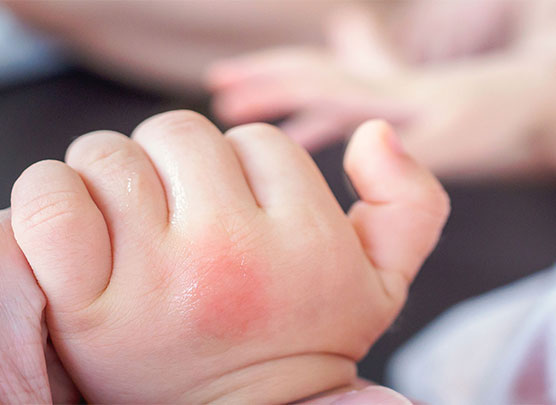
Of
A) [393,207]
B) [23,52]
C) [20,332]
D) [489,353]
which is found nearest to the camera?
[20,332]

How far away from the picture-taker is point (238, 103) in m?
0.90

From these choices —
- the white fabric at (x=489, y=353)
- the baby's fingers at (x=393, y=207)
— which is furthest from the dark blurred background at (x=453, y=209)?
the baby's fingers at (x=393, y=207)

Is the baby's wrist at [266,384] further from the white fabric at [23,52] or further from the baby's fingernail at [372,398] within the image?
the white fabric at [23,52]

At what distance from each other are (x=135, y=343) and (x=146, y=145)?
12cm

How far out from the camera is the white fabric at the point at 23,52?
3.37ft

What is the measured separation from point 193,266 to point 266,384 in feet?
0.27

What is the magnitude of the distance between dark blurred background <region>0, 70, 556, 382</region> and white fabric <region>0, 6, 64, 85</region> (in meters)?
0.03

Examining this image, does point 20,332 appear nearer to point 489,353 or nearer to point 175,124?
point 175,124

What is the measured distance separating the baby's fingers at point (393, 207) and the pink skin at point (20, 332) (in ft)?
0.69

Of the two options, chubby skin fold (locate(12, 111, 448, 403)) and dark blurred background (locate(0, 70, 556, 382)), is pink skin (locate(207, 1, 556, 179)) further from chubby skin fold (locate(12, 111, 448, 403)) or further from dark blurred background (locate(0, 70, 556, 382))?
chubby skin fold (locate(12, 111, 448, 403))

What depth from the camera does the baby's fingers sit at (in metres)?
0.40

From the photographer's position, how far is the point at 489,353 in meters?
0.61

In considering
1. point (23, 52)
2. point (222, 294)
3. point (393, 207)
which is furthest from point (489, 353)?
point (23, 52)

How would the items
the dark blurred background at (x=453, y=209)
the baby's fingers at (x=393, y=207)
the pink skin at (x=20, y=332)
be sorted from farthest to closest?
the dark blurred background at (x=453, y=209), the baby's fingers at (x=393, y=207), the pink skin at (x=20, y=332)
